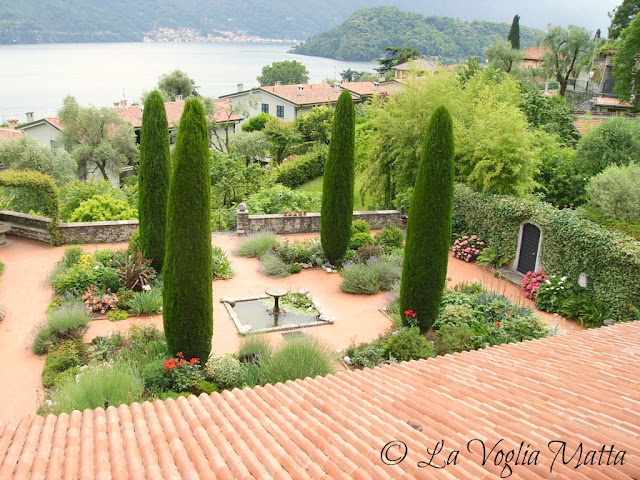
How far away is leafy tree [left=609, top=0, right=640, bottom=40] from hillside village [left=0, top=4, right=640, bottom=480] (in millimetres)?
33589

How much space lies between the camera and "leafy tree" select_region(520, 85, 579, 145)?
107ft

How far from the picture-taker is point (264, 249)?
18250mm

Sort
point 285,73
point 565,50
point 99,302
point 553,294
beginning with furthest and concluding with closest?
1. point 285,73
2. point 565,50
3. point 553,294
4. point 99,302

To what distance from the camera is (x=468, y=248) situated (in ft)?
61.4

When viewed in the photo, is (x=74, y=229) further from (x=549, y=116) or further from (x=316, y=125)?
(x=549, y=116)

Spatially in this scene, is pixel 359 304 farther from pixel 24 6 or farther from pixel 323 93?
pixel 24 6

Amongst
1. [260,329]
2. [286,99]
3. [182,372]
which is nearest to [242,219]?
[260,329]

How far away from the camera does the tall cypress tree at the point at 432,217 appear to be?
39.6 ft

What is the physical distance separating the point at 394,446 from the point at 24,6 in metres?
183

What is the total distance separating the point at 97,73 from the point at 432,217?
429ft

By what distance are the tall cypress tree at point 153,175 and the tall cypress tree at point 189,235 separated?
5.03 metres

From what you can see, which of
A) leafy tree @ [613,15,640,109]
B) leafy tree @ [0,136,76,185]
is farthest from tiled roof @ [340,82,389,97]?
A: leafy tree @ [0,136,76,185]

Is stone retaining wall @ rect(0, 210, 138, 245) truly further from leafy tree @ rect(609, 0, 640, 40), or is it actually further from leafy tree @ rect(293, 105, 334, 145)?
leafy tree @ rect(609, 0, 640, 40)

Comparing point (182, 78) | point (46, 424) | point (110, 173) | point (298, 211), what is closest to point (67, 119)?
point (110, 173)
